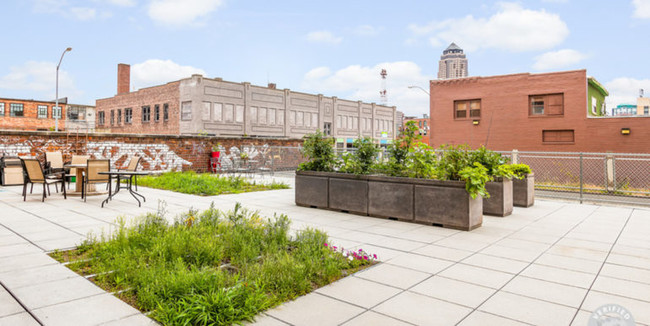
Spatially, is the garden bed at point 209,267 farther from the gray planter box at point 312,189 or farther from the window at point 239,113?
the window at point 239,113

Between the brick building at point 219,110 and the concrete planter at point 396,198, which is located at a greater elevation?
the brick building at point 219,110

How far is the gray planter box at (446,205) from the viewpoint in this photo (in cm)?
701

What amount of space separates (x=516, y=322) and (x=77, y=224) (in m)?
7.31

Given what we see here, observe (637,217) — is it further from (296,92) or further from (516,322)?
(296,92)

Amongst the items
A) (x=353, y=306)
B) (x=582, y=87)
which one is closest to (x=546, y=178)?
(x=582, y=87)

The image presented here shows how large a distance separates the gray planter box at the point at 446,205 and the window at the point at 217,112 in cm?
3620

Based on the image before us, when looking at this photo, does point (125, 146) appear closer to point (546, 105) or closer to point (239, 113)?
point (239, 113)

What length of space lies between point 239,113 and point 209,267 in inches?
1582

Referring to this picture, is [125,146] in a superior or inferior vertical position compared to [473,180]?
superior

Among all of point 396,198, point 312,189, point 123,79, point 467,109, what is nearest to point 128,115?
point 123,79

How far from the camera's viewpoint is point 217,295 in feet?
10.9

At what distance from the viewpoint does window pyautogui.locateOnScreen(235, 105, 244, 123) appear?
4272cm

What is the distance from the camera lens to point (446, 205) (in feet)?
23.7

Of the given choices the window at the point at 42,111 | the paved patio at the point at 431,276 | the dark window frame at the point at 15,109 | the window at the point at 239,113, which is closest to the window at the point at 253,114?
the window at the point at 239,113
